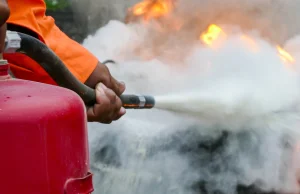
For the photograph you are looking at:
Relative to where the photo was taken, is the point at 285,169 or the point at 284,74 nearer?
the point at 285,169

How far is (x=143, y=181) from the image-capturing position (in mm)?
2066

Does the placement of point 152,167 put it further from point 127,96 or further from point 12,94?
point 12,94

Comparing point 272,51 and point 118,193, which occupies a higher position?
point 272,51

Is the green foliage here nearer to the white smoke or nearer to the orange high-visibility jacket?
the white smoke

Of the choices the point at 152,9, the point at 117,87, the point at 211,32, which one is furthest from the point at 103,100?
the point at 152,9

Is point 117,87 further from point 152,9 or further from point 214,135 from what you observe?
point 152,9

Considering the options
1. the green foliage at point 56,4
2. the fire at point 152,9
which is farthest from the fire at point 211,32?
the green foliage at point 56,4

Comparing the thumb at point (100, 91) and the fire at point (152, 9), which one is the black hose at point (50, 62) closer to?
the thumb at point (100, 91)

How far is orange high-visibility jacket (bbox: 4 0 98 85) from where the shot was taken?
162cm

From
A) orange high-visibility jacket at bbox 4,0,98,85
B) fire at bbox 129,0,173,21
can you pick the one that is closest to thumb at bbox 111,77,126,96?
orange high-visibility jacket at bbox 4,0,98,85

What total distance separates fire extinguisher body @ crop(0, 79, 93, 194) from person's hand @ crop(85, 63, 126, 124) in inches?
24.4

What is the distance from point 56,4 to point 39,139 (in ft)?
21.0

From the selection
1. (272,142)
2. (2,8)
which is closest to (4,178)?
(2,8)

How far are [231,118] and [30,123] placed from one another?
1.25 m
